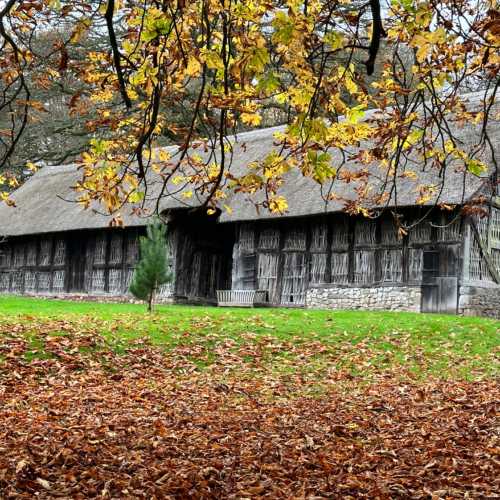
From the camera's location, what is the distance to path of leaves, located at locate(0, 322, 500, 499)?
653 centimetres

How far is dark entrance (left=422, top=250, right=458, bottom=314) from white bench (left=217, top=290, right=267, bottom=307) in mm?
5583

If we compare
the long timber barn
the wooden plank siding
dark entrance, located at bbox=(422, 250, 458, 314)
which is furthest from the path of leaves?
the wooden plank siding

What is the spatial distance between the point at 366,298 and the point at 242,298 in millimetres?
4329

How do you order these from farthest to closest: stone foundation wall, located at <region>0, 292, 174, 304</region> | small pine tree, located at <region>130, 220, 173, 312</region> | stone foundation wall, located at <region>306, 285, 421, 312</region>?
1. stone foundation wall, located at <region>0, 292, 174, 304</region>
2. stone foundation wall, located at <region>306, 285, 421, 312</region>
3. small pine tree, located at <region>130, 220, 173, 312</region>

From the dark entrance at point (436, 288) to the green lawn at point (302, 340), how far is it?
2.62 metres

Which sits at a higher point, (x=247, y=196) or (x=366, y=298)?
(x=247, y=196)

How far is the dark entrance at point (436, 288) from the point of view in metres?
21.1

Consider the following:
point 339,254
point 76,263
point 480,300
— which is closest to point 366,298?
point 339,254

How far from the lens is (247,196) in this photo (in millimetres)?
25109

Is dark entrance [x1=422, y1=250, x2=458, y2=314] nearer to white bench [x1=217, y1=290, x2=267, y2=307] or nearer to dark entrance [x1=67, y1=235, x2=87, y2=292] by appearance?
white bench [x1=217, y1=290, x2=267, y2=307]

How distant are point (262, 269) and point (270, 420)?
16.2 metres

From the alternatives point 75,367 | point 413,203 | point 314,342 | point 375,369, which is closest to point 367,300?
point 413,203

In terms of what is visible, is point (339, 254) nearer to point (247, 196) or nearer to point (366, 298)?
point (366, 298)

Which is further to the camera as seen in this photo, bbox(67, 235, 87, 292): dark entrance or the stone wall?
bbox(67, 235, 87, 292): dark entrance
